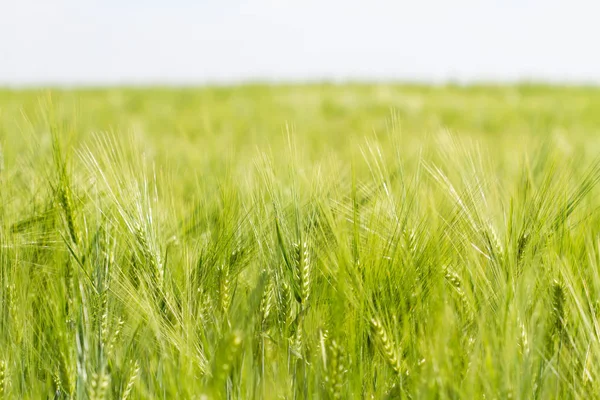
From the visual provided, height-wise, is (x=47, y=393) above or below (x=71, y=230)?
below

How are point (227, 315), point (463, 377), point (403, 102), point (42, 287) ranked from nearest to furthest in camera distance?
point (463, 377)
point (227, 315)
point (42, 287)
point (403, 102)

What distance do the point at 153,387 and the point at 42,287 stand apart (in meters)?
0.28

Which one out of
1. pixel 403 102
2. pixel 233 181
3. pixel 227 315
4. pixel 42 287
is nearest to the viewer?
pixel 227 315

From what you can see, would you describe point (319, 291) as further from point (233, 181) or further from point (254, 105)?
point (254, 105)

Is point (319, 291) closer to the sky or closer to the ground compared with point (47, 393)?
closer to the sky

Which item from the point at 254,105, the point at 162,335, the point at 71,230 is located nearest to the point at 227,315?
the point at 162,335

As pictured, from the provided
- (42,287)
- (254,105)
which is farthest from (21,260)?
(254,105)

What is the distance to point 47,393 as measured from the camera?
2.53 ft

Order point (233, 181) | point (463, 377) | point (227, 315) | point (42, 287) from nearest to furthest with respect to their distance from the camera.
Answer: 1. point (463, 377)
2. point (227, 315)
3. point (42, 287)
4. point (233, 181)

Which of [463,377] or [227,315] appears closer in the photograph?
[463,377]

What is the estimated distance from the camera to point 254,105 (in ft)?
17.5

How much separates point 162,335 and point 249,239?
227 mm

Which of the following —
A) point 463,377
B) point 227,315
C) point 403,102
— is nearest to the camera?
point 463,377

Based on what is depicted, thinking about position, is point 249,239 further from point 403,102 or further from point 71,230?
point 403,102
